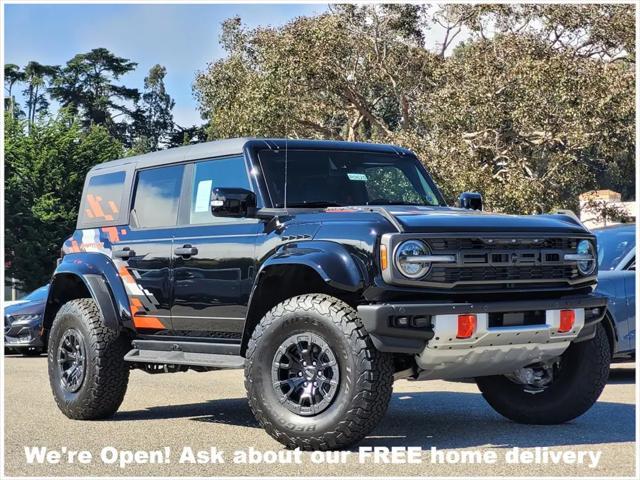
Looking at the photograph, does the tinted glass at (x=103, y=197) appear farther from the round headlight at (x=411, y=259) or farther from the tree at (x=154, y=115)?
the tree at (x=154, y=115)

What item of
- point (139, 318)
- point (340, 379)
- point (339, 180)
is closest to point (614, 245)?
point (339, 180)

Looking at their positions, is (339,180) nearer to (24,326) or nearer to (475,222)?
(475,222)

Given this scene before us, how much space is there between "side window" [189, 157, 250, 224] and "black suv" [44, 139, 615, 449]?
13mm

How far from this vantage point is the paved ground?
19.8 ft

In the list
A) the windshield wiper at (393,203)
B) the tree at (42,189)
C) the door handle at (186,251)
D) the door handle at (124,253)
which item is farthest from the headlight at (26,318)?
the tree at (42,189)

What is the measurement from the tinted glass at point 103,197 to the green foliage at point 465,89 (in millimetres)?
19489

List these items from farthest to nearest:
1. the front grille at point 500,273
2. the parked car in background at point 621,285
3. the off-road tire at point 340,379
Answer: the parked car in background at point 621,285, the front grille at point 500,273, the off-road tire at point 340,379

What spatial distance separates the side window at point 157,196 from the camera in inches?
328

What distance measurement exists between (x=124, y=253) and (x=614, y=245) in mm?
5672

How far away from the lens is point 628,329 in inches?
425

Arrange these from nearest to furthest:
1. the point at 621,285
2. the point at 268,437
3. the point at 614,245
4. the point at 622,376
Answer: the point at 268,437
the point at 621,285
the point at 614,245
the point at 622,376

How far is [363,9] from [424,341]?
95.0 ft

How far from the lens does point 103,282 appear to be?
8562 mm

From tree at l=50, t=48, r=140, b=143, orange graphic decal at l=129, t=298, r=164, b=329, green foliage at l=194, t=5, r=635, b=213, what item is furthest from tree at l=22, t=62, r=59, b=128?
orange graphic decal at l=129, t=298, r=164, b=329
